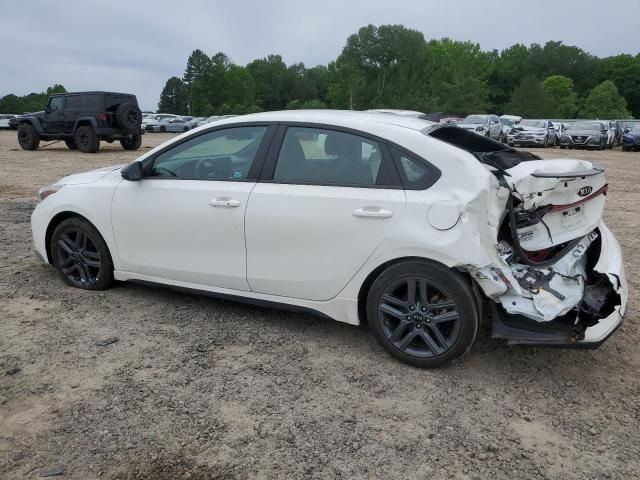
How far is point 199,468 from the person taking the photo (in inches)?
99.0

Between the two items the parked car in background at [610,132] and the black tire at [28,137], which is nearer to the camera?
the black tire at [28,137]

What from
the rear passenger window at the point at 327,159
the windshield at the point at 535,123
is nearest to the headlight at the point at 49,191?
the rear passenger window at the point at 327,159

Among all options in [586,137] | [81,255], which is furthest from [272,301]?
[586,137]

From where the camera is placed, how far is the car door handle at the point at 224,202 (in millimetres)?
3751

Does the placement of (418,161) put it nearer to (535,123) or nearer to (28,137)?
(28,137)

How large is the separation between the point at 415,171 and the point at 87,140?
16691mm

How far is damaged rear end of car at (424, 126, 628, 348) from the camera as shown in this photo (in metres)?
3.15

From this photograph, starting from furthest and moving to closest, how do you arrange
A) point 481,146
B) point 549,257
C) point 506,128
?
point 506,128 → point 481,146 → point 549,257

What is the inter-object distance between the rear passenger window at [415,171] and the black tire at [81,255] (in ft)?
8.09

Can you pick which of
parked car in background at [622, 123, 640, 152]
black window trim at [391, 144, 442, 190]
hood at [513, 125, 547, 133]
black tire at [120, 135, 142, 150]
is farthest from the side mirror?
parked car in background at [622, 123, 640, 152]

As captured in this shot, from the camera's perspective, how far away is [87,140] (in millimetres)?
17734

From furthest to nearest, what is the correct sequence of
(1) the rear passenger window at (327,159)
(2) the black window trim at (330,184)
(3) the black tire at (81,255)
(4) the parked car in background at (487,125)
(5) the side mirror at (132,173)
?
1. (4) the parked car in background at (487,125)
2. (3) the black tire at (81,255)
3. (5) the side mirror at (132,173)
4. (1) the rear passenger window at (327,159)
5. (2) the black window trim at (330,184)

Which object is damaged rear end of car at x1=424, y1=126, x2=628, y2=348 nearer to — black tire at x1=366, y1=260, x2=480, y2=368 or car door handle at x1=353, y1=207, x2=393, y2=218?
black tire at x1=366, y1=260, x2=480, y2=368

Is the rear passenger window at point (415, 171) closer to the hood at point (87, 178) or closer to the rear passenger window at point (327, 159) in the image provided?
the rear passenger window at point (327, 159)
